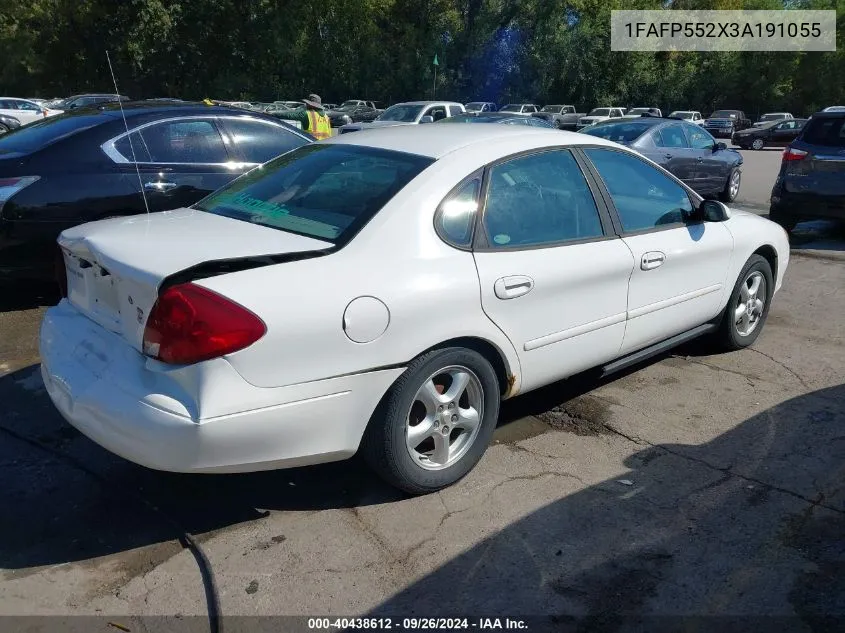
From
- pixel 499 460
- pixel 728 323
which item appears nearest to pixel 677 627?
pixel 499 460

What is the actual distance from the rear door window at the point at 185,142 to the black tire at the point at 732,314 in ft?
13.3

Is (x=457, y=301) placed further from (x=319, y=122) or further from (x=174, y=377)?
(x=319, y=122)

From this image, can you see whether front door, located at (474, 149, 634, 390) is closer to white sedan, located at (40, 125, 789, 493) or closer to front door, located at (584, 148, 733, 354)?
white sedan, located at (40, 125, 789, 493)

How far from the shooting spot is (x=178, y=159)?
611 cm

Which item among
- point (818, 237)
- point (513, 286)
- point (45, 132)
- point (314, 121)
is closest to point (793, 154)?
point (818, 237)

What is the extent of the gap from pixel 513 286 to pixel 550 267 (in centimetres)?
29

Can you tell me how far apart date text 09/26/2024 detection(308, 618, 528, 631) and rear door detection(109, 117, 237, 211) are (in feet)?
13.5

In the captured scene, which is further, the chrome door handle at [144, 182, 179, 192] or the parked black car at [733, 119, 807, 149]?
the parked black car at [733, 119, 807, 149]

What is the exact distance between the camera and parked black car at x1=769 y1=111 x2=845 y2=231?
365 inches

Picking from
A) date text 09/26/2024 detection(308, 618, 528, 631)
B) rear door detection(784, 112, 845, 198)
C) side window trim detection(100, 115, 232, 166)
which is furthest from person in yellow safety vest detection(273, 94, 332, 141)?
date text 09/26/2024 detection(308, 618, 528, 631)

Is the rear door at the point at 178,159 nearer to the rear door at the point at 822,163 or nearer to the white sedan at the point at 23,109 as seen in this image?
the rear door at the point at 822,163

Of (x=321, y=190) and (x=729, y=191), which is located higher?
(x=321, y=190)

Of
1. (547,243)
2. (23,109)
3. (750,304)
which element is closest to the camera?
(547,243)

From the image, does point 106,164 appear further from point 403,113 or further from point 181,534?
point 403,113
